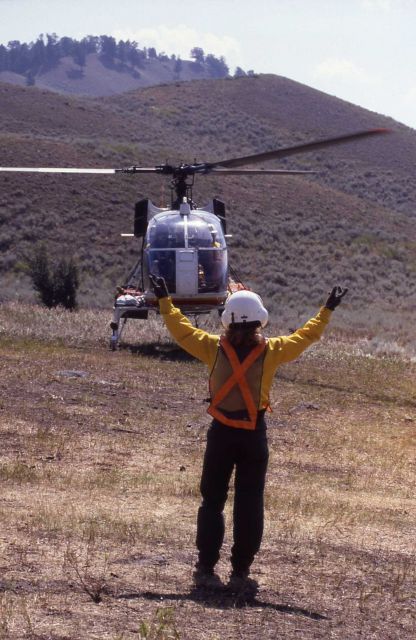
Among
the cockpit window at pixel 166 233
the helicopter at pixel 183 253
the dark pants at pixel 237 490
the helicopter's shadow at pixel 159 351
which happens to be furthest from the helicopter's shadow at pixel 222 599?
the cockpit window at pixel 166 233

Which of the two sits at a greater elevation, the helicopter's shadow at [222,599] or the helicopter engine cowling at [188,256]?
the helicopter engine cowling at [188,256]

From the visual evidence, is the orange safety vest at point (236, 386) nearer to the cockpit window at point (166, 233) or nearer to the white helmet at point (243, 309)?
the white helmet at point (243, 309)

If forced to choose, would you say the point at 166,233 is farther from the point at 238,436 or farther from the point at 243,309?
the point at 238,436

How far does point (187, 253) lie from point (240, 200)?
3744 centimetres

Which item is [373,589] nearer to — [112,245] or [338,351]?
[338,351]

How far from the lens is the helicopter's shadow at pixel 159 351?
19203 mm

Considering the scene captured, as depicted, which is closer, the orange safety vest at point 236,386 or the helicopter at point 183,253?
the orange safety vest at point 236,386

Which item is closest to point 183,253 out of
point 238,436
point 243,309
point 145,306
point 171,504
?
point 145,306

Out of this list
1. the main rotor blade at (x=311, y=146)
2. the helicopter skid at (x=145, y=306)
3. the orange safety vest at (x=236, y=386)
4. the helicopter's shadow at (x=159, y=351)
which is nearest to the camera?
the orange safety vest at (x=236, y=386)

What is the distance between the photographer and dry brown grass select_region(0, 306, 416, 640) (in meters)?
5.72

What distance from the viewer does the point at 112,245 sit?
45.8 metres

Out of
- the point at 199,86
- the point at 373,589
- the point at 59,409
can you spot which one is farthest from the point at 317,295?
the point at 199,86

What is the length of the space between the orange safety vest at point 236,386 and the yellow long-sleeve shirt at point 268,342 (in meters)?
0.07

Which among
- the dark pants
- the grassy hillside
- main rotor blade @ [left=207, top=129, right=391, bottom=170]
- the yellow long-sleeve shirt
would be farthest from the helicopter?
the dark pants
